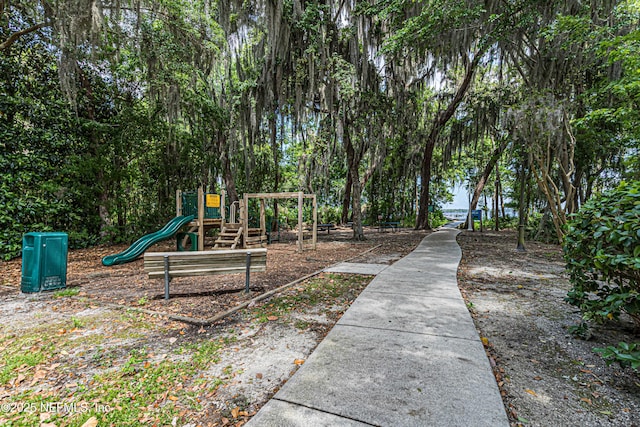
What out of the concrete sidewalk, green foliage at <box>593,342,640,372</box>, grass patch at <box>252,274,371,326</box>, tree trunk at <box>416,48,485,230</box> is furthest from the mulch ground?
tree trunk at <box>416,48,485,230</box>

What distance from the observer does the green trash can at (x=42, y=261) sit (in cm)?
451

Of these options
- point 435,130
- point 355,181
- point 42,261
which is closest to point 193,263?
point 42,261

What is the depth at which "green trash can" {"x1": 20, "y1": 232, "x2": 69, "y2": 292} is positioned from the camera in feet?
14.8

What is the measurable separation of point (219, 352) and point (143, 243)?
705 centimetres

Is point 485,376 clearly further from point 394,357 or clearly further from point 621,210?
point 621,210

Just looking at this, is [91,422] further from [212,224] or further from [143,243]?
[212,224]

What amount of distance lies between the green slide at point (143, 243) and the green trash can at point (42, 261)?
104 inches

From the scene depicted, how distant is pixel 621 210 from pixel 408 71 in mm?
11937

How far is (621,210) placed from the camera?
2479mm

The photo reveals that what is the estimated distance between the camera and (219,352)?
2627 mm

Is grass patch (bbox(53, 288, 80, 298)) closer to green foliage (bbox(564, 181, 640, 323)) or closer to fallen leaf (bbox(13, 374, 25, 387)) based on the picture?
fallen leaf (bbox(13, 374, 25, 387))

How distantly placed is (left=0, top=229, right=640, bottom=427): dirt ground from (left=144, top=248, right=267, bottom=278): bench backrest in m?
0.41

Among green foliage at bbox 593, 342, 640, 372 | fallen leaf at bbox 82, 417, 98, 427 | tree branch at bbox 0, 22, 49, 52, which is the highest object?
tree branch at bbox 0, 22, 49, 52

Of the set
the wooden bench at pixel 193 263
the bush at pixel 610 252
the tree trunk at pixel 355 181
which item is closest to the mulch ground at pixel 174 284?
the wooden bench at pixel 193 263
